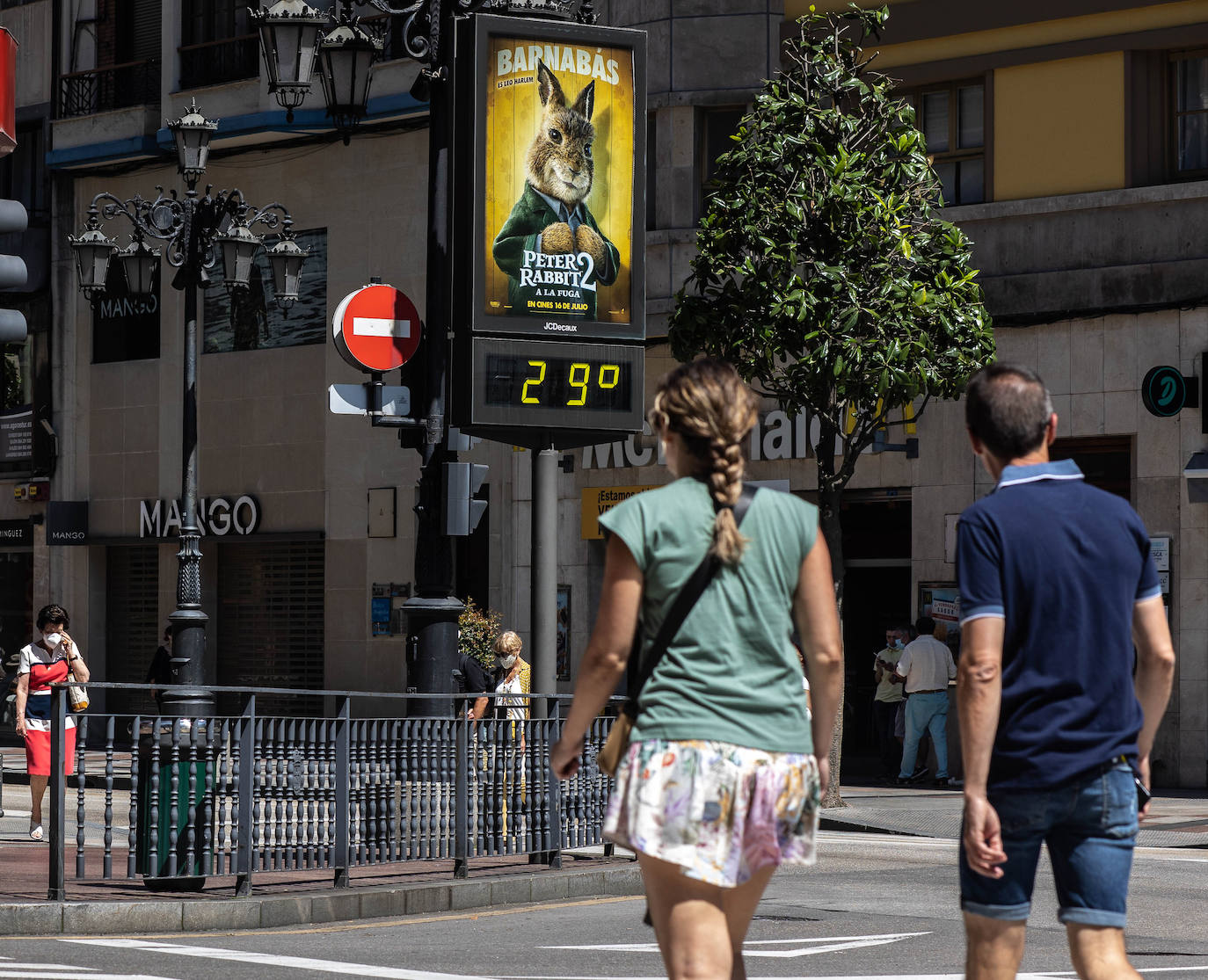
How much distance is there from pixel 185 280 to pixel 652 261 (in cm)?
597

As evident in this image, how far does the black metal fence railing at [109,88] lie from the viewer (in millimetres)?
31328

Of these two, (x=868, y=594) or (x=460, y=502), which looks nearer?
(x=460, y=502)

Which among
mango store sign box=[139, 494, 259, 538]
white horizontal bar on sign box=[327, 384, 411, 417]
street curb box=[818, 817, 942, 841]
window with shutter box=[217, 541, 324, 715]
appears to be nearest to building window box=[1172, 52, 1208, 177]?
street curb box=[818, 817, 942, 841]

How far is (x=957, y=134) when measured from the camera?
23312 millimetres

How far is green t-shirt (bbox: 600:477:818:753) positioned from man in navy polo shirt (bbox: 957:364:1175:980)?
0.42 meters

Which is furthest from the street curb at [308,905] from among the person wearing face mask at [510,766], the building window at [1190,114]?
the building window at [1190,114]

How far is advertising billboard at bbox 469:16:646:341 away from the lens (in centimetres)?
1362

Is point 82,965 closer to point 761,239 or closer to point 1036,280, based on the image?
point 761,239

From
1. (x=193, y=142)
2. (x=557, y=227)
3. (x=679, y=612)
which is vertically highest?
(x=193, y=142)

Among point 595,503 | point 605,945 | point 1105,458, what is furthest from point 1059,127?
point 605,945

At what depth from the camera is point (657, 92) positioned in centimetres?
A: 2531

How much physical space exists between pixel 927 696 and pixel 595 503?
5.73 m

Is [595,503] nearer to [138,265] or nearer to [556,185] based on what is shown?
[138,265]

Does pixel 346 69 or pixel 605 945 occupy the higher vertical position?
pixel 346 69
